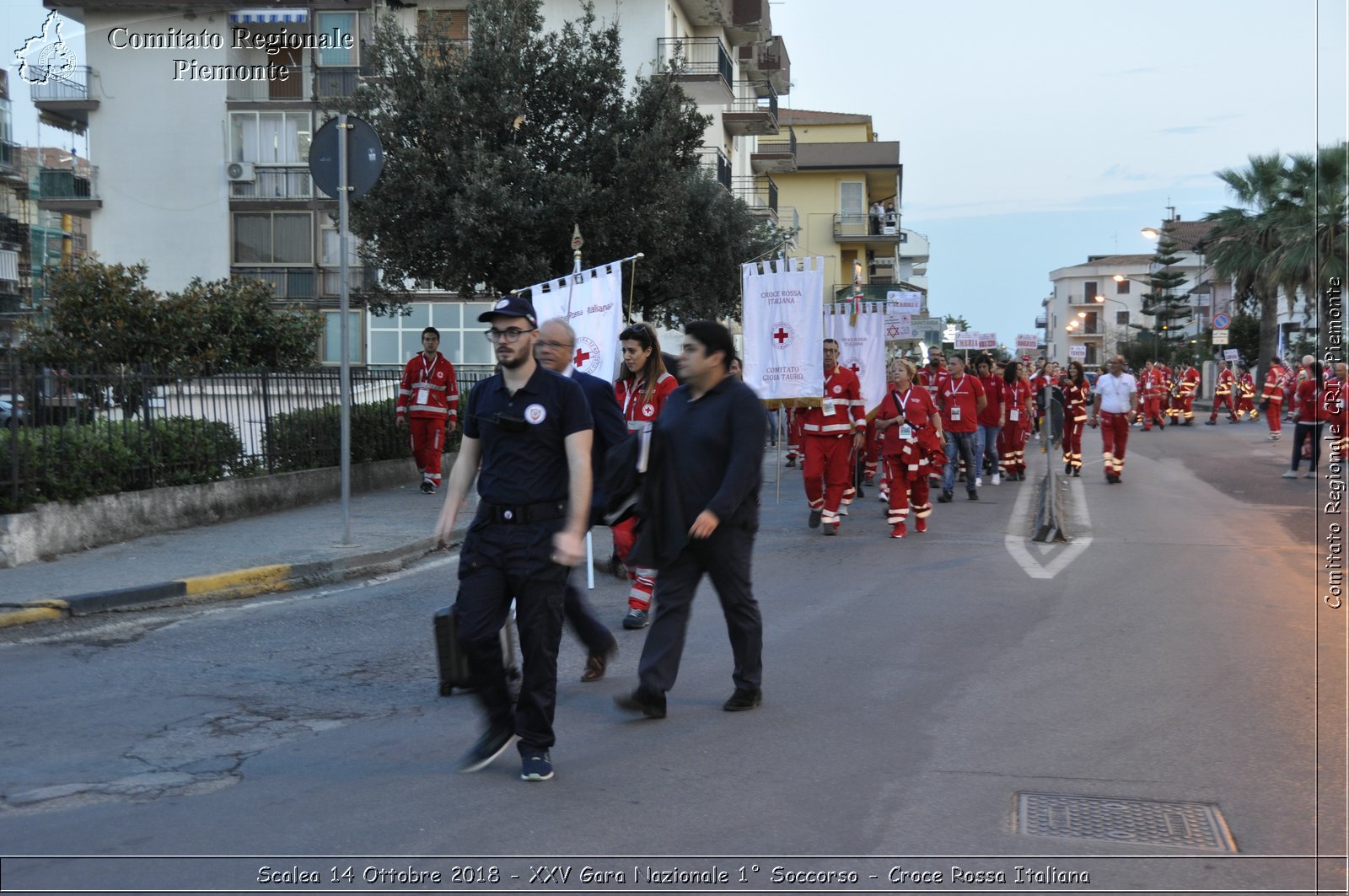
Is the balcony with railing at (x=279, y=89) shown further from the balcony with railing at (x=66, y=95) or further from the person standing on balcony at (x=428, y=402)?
the person standing on balcony at (x=428, y=402)

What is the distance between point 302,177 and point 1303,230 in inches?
1292

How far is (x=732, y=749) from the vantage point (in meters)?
5.72

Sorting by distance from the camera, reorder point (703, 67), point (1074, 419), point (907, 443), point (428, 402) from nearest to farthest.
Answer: point (907, 443) → point (428, 402) → point (1074, 419) → point (703, 67)

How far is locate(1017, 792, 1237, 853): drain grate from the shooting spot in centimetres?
459

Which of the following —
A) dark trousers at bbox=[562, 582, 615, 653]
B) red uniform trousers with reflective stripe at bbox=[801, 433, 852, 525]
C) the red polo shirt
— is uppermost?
the red polo shirt

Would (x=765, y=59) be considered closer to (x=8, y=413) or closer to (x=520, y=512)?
(x=8, y=413)

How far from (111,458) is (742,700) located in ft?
24.5

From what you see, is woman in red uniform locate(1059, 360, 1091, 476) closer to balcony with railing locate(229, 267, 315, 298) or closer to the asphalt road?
the asphalt road

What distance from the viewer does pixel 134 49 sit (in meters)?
40.0

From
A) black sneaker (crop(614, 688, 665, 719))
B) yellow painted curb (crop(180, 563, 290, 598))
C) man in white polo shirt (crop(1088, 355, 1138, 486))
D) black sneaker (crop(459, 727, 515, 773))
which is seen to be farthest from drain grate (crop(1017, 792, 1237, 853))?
man in white polo shirt (crop(1088, 355, 1138, 486))

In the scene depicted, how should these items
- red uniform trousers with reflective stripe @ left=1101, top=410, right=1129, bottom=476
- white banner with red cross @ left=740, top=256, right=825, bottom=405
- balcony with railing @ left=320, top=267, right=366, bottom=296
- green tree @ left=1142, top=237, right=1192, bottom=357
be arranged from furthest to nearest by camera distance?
green tree @ left=1142, top=237, right=1192, bottom=357
balcony with railing @ left=320, top=267, right=366, bottom=296
red uniform trousers with reflective stripe @ left=1101, top=410, right=1129, bottom=476
white banner with red cross @ left=740, top=256, right=825, bottom=405

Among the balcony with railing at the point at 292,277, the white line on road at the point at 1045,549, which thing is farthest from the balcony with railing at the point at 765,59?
the white line on road at the point at 1045,549

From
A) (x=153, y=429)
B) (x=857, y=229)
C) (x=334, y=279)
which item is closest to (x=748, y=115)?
(x=334, y=279)

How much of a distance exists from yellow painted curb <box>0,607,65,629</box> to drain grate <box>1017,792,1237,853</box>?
6.62 meters
